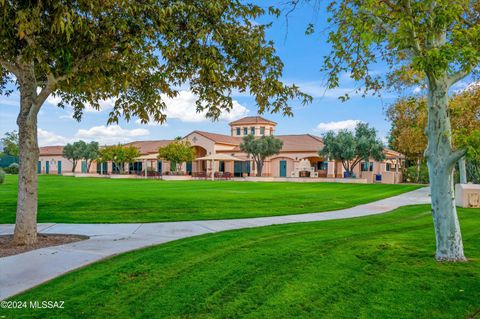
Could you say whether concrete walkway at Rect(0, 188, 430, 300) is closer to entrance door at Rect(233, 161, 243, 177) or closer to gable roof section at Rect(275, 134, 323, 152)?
gable roof section at Rect(275, 134, 323, 152)

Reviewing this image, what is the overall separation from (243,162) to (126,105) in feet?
135

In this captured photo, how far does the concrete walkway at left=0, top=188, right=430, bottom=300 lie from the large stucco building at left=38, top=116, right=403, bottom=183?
102ft

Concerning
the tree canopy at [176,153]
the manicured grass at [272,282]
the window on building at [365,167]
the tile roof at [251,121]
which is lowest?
the manicured grass at [272,282]

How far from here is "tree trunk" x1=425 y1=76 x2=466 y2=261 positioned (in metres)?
6.40

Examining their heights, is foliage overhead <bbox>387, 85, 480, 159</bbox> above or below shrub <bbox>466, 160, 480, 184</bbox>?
above

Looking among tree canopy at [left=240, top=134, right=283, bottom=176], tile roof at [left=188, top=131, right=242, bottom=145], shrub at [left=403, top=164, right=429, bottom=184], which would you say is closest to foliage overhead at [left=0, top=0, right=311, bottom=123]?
tree canopy at [left=240, top=134, right=283, bottom=176]

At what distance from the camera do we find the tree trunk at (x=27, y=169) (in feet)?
26.5

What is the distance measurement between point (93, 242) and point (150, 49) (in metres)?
4.09

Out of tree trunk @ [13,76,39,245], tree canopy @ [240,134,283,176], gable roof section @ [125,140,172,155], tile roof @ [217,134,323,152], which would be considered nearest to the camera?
tree trunk @ [13,76,39,245]

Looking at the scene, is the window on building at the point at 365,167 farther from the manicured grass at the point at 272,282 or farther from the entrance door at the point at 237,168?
the manicured grass at the point at 272,282

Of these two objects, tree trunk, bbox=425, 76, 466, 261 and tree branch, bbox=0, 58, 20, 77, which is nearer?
tree trunk, bbox=425, 76, 466, 261

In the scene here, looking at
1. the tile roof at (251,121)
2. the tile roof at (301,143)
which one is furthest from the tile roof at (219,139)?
the tile roof at (251,121)

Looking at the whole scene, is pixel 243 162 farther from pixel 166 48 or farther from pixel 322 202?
pixel 166 48

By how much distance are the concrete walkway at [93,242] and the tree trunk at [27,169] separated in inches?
35.7
